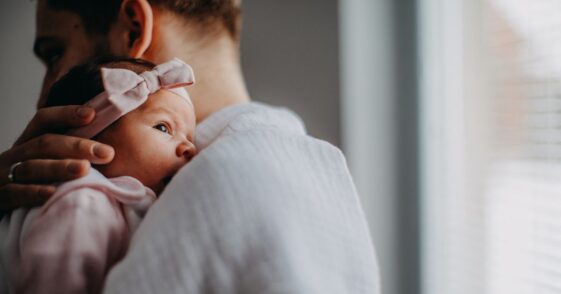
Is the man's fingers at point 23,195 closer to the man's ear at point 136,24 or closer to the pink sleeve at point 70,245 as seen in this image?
the pink sleeve at point 70,245

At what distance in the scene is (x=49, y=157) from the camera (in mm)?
372

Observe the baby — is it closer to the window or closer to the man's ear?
the man's ear

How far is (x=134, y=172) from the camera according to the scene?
379 mm

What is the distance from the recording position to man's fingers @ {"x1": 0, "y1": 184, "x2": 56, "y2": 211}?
35 centimetres

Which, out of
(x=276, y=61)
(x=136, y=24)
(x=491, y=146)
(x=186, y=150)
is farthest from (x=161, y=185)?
(x=491, y=146)

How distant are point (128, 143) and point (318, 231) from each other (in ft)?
0.48

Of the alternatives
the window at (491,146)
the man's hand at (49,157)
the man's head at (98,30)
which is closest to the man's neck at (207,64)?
the man's head at (98,30)

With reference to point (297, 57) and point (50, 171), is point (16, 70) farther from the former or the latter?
point (297, 57)

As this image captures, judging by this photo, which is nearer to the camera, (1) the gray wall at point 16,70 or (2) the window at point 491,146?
(1) the gray wall at point 16,70

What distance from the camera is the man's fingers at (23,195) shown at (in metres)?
0.35

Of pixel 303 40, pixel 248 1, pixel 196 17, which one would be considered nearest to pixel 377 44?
pixel 303 40

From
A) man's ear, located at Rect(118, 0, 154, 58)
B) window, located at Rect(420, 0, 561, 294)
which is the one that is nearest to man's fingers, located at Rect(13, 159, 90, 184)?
man's ear, located at Rect(118, 0, 154, 58)

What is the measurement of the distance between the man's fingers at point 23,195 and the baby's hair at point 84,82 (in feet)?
0.21

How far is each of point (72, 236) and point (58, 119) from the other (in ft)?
0.31
